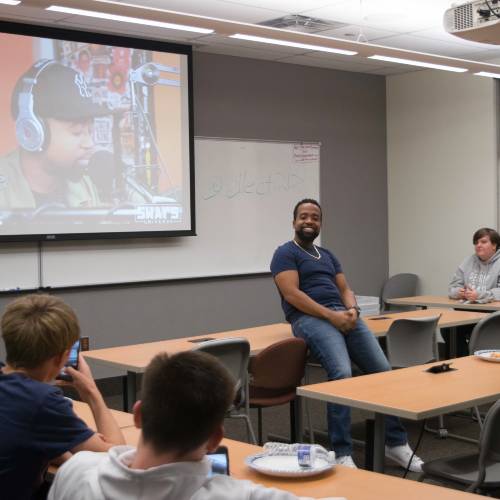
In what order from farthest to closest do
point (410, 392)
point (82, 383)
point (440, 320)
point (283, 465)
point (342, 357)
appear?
point (440, 320) → point (342, 357) → point (410, 392) → point (82, 383) → point (283, 465)

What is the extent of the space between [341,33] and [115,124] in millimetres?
1993

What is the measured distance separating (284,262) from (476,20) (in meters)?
1.75

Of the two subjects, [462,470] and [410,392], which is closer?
[462,470]

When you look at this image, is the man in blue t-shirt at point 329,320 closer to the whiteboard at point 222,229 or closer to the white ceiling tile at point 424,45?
the whiteboard at point 222,229

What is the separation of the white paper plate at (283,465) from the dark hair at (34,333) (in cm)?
63

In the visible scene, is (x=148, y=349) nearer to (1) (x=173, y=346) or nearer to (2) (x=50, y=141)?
(1) (x=173, y=346)

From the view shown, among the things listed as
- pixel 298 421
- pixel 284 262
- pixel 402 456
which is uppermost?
pixel 284 262

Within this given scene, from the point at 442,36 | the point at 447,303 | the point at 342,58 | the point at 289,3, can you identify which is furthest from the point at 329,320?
the point at 342,58

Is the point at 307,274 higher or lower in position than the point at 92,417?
higher

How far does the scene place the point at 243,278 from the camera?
303 inches

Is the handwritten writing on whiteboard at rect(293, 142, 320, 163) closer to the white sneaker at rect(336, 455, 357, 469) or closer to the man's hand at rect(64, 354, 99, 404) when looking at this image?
the white sneaker at rect(336, 455, 357, 469)

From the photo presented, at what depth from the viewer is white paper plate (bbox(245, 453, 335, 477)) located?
88.3 inches

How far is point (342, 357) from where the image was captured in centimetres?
457

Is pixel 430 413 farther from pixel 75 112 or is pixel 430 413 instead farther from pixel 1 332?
pixel 75 112
